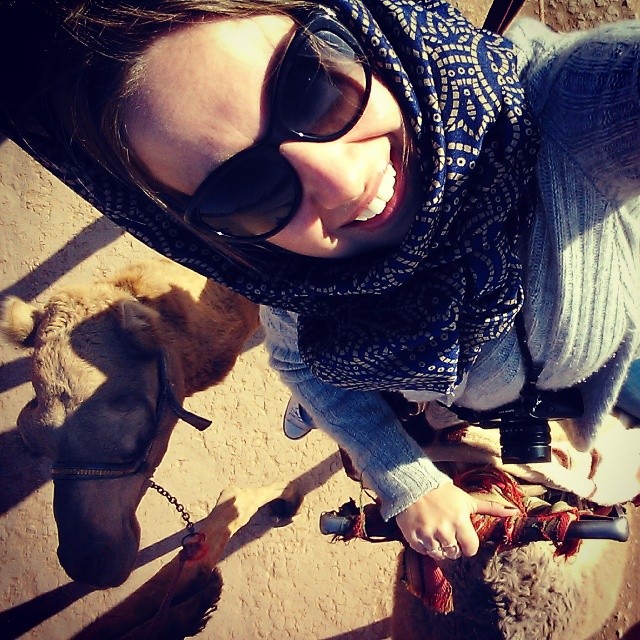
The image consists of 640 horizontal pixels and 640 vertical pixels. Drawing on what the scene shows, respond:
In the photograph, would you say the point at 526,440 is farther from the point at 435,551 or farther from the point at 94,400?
the point at 94,400

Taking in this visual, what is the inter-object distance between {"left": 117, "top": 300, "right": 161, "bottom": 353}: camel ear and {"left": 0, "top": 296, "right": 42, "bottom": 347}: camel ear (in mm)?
457

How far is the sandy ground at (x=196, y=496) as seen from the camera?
9.78 ft

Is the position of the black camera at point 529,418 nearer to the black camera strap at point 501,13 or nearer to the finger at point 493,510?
the finger at point 493,510

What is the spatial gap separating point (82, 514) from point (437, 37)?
2511mm

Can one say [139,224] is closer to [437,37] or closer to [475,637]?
[437,37]

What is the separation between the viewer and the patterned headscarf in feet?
3.00

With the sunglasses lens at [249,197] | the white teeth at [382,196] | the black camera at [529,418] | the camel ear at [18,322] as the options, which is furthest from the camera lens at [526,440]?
the camel ear at [18,322]

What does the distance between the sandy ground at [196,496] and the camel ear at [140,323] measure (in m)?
0.84

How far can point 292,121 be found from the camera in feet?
2.91

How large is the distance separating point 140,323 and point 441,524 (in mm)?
1554

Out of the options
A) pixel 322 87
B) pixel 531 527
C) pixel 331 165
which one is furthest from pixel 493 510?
pixel 322 87

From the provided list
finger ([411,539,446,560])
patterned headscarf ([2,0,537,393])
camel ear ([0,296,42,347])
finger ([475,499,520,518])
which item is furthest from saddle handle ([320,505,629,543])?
camel ear ([0,296,42,347])

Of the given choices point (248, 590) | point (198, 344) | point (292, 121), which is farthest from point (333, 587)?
point (292, 121)

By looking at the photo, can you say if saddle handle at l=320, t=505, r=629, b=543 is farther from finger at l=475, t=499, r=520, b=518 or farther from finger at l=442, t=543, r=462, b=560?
finger at l=442, t=543, r=462, b=560
